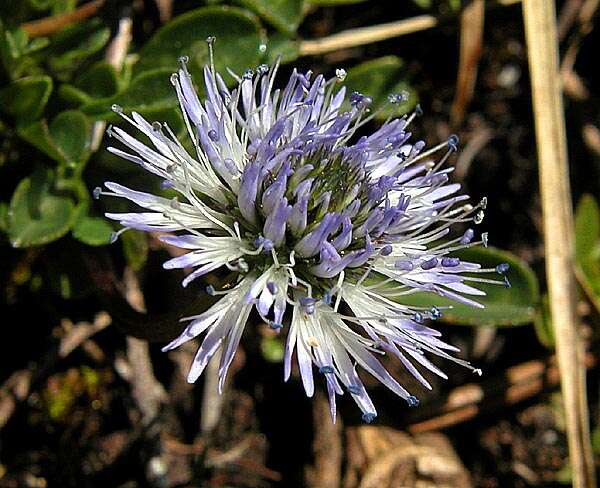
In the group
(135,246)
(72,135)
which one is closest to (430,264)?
(135,246)

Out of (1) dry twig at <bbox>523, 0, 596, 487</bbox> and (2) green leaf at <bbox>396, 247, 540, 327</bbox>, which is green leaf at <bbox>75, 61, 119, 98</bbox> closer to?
(2) green leaf at <bbox>396, 247, 540, 327</bbox>

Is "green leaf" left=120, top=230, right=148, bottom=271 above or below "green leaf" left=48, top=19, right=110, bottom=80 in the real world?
below

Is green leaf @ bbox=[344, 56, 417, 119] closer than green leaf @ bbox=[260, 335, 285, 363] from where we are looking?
Yes

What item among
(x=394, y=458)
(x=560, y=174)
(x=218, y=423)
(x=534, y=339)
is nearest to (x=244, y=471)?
(x=218, y=423)

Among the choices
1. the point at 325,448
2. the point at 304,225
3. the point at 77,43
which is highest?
the point at 77,43

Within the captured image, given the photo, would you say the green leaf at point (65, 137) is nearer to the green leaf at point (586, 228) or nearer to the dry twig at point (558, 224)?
the dry twig at point (558, 224)

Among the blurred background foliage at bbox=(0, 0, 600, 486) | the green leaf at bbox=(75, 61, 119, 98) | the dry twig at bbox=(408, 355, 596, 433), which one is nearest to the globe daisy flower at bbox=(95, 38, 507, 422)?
the blurred background foliage at bbox=(0, 0, 600, 486)

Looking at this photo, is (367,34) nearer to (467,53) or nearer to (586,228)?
(467,53)
